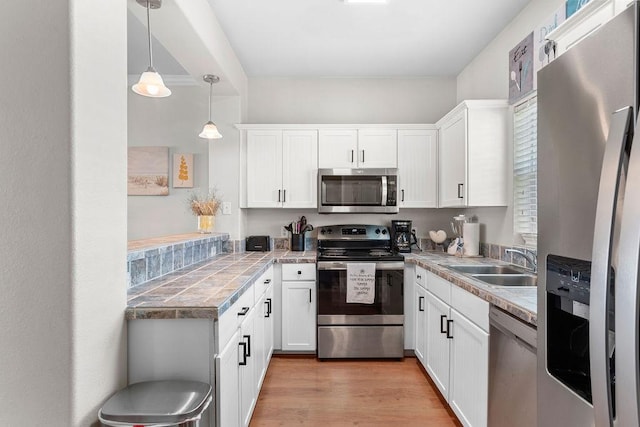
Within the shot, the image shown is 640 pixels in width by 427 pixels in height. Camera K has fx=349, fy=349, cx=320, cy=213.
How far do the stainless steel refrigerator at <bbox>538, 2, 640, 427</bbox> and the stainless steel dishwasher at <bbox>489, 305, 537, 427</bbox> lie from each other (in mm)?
384

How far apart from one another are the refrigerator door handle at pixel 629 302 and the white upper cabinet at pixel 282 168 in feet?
9.30

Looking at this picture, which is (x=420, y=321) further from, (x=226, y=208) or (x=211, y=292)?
(x=226, y=208)

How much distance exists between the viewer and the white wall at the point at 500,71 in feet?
7.58

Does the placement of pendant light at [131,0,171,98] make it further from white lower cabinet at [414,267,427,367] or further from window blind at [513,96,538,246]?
window blind at [513,96,538,246]

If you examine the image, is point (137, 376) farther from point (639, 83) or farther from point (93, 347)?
point (639, 83)

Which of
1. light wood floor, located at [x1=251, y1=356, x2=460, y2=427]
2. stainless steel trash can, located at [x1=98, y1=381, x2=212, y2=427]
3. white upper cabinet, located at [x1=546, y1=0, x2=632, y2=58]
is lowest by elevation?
light wood floor, located at [x1=251, y1=356, x2=460, y2=427]

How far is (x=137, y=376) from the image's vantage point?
52.9 inches

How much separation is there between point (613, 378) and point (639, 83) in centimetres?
56

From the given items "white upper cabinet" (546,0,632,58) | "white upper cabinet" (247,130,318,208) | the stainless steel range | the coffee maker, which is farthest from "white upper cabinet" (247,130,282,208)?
"white upper cabinet" (546,0,632,58)

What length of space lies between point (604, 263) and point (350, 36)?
2.62m

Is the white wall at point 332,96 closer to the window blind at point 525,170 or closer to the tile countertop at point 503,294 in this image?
the window blind at point 525,170

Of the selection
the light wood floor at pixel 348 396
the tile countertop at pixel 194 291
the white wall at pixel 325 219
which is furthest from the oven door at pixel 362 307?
the white wall at pixel 325 219

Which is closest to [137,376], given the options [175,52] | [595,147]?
[595,147]

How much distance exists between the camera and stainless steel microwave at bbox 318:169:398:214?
3307 millimetres
